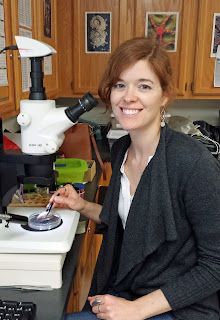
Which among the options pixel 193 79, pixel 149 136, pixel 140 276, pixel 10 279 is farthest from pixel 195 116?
pixel 10 279

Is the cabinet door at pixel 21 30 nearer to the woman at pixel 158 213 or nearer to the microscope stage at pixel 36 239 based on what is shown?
the woman at pixel 158 213

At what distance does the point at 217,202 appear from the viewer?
0.90m

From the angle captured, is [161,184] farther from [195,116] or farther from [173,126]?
[195,116]

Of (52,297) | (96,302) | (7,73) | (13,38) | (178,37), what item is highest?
(178,37)

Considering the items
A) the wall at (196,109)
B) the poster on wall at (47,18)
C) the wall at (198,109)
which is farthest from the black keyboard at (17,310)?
the wall at (198,109)

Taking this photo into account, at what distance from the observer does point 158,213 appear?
3.24 feet

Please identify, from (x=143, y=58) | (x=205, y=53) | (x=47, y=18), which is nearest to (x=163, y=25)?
(x=205, y=53)

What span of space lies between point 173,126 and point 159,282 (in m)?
1.72

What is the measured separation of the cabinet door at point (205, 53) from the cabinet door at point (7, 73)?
159 centimetres

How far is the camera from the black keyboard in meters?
0.71

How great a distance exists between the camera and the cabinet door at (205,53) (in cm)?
240

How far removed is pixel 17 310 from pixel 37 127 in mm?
421

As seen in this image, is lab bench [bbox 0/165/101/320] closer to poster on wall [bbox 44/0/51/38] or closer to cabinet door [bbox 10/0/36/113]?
cabinet door [bbox 10/0/36/113]

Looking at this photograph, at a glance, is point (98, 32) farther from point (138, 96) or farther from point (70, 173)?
point (138, 96)
